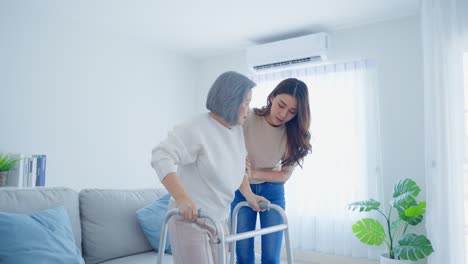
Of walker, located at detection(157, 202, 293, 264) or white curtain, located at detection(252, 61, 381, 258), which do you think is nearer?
walker, located at detection(157, 202, 293, 264)

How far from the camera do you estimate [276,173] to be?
1.80 metres

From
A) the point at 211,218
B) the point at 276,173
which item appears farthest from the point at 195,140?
the point at 276,173

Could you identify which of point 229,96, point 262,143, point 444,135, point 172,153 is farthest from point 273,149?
point 444,135

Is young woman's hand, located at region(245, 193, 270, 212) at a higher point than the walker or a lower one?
higher

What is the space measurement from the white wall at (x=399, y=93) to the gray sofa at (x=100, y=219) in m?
2.37

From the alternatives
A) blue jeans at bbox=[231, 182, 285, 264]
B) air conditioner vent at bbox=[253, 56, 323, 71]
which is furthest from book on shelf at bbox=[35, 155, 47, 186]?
air conditioner vent at bbox=[253, 56, 323, 71]

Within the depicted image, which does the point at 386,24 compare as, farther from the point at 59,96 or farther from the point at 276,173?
the point at 59,96

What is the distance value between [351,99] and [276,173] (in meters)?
2.46

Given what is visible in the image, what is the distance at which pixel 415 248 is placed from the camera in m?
3.08

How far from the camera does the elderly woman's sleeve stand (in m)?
1.24

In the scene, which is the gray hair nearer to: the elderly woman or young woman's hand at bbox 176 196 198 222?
the elderly woman

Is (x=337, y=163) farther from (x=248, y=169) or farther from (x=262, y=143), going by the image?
(x=248, y=169)

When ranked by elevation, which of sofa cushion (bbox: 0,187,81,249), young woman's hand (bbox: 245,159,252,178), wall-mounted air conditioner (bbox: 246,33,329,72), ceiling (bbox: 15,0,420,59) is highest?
ceiling (bbox: 15,0,420,59)

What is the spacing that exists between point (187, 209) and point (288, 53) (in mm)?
3232
